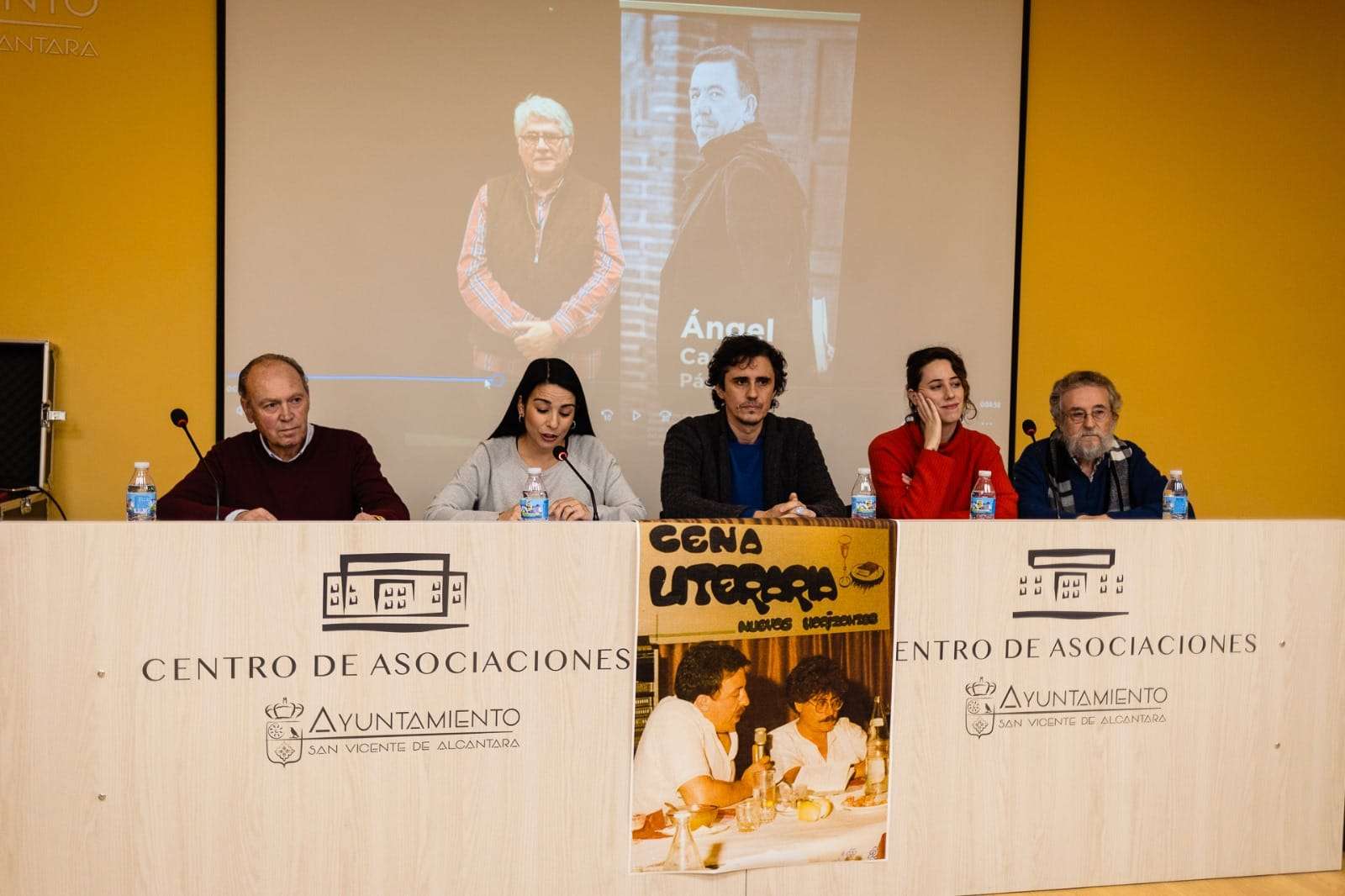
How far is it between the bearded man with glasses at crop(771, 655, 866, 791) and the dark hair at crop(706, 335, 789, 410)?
1144 mm

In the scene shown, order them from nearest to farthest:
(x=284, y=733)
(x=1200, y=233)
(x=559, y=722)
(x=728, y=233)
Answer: (x=284, y=733) → (x=559, y=722) → (x=728, y=233) → (x=1200, y=233)

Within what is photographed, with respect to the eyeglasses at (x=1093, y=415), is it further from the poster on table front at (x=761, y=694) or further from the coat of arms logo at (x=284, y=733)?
the coat of arms logo at (x=284, y=733)

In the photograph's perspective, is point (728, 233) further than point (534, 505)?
Yes

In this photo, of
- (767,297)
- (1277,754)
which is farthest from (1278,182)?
(1277,754)

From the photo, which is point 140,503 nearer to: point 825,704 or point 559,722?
point 559,722

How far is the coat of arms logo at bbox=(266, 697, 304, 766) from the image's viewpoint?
7.06 ft

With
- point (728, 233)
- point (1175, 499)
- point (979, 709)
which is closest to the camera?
point (979, 709)

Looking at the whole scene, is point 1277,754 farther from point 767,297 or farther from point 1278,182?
point 1278,182

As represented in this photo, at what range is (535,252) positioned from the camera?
13.5ft

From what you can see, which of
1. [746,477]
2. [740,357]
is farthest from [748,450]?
[740,357]

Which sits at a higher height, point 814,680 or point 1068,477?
point 1068,477

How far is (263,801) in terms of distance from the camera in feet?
7.05

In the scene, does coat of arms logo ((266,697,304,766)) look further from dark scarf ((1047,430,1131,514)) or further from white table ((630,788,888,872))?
dark scarf ((1047,430,1131,514))

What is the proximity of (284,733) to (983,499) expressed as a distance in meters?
1.76
